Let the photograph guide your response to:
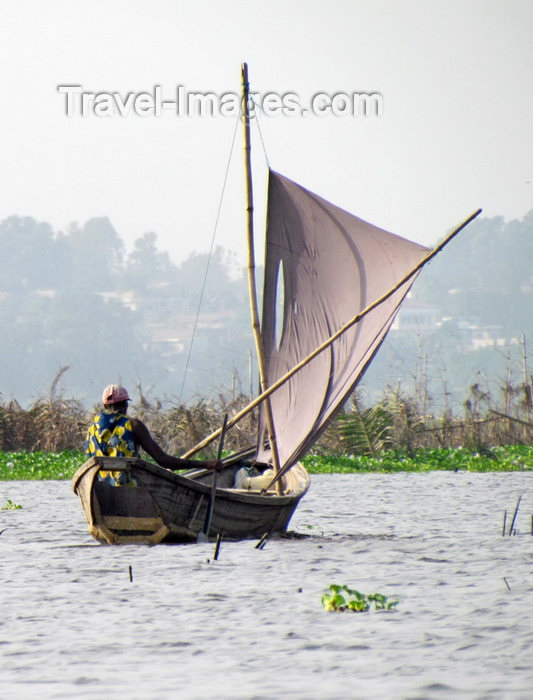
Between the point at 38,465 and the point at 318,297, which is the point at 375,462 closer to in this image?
the point at 38,465

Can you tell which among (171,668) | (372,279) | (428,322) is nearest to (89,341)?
(428,322)

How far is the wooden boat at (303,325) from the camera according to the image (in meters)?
12.8

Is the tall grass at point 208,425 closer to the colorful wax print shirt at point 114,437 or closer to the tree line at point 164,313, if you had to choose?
the colorful wax print shirt at point 114,437

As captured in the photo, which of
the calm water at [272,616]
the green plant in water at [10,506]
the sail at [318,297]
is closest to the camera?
the calm water at [272,616]

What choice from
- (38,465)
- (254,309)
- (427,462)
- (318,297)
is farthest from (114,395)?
(427,462)

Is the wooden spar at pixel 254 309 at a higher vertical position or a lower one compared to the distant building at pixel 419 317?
lower

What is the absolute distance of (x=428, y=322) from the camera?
431 ft

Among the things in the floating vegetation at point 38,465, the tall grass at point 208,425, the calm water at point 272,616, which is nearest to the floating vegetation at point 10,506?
the calm water at point 272,616

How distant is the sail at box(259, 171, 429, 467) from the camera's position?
1321 centimetres

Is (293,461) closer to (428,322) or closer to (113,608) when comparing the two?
(113,608)

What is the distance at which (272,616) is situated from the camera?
8125 millimetres

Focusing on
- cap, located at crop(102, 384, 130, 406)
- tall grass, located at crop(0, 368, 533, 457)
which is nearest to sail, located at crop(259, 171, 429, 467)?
cap, located at crop(102, 384, 130, 406)

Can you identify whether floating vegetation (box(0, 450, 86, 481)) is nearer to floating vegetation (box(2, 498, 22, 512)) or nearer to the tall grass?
the tall grass

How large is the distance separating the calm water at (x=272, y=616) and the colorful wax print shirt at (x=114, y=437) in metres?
0.95
